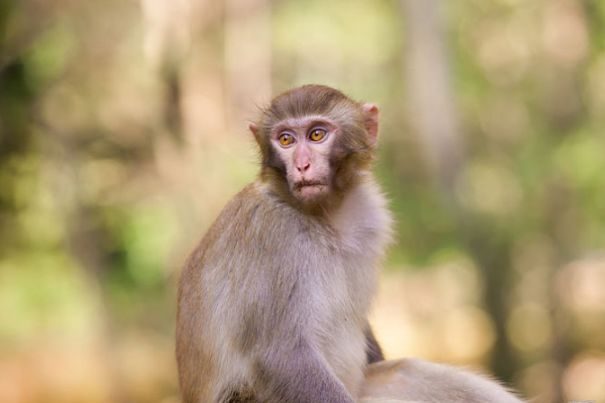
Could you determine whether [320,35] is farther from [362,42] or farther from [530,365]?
[530,365]

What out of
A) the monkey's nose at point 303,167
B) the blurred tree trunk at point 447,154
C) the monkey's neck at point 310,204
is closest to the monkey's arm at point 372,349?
the monkey's neck at point 310,204

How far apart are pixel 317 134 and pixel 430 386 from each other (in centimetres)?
161

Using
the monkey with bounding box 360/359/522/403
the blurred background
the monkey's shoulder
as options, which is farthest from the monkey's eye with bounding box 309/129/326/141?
the blurred background

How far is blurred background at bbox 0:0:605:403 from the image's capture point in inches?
725

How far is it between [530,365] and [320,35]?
868 cm

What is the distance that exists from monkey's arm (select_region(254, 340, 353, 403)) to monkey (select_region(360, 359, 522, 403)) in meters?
0.56

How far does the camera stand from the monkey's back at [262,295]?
239 inches

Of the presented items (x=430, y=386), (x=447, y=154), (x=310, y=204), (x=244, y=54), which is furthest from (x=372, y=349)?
(x=244, y=54)

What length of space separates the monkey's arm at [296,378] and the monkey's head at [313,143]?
840mm

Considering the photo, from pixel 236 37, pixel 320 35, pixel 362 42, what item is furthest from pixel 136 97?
pixel 362 42

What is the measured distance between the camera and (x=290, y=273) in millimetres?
6109

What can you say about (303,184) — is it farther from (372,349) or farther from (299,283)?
(372,349)

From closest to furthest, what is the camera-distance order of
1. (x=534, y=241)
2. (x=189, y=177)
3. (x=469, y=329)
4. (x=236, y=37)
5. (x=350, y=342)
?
(x=350, y=342) → (x=189, y=177) → (x=534, y=241) → (x=236, y=37) → (x=469, y=329)

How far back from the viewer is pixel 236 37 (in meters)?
21.6
